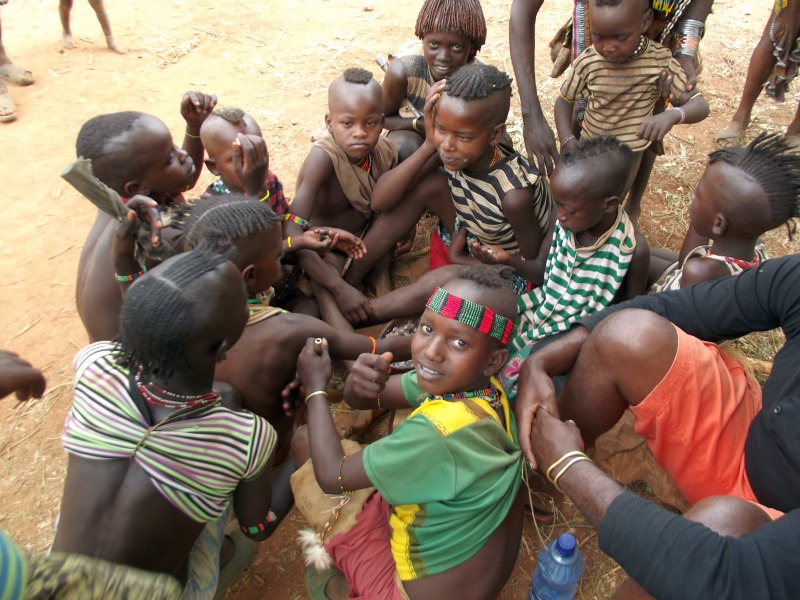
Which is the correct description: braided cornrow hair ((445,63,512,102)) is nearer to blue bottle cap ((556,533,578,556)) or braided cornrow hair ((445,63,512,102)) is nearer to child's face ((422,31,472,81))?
child's face ((422,31,472,81))

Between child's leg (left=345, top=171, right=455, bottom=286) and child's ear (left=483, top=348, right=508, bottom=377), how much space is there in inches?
55.0

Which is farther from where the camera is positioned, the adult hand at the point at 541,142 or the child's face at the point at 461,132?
the adult hand at the point at 541,142

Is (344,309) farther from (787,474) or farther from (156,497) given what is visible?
(787,474)

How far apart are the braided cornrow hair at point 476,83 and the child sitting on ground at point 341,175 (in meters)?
0.55

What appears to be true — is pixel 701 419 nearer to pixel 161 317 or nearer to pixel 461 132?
pixel 461 132

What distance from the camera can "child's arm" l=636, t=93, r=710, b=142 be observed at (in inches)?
125

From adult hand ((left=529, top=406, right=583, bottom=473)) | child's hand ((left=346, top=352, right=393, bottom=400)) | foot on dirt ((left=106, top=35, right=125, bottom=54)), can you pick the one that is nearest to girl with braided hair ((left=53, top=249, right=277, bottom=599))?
child's hand ((left=346, top=352, right=393, bottom=400))

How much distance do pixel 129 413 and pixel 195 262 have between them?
49 cm

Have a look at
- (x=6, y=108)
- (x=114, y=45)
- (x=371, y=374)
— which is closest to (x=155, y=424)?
(x=371, y=374)

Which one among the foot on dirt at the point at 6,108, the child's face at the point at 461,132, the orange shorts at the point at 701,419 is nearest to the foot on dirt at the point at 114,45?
the foot on dirt at the point at 6,108

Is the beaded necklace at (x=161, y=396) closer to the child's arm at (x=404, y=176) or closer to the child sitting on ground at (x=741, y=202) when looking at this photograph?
the child's arm at (x=404, y=176)

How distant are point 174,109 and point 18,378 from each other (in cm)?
401

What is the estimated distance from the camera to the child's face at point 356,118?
3.20 m

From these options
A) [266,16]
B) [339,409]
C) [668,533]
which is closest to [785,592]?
[668,533]
